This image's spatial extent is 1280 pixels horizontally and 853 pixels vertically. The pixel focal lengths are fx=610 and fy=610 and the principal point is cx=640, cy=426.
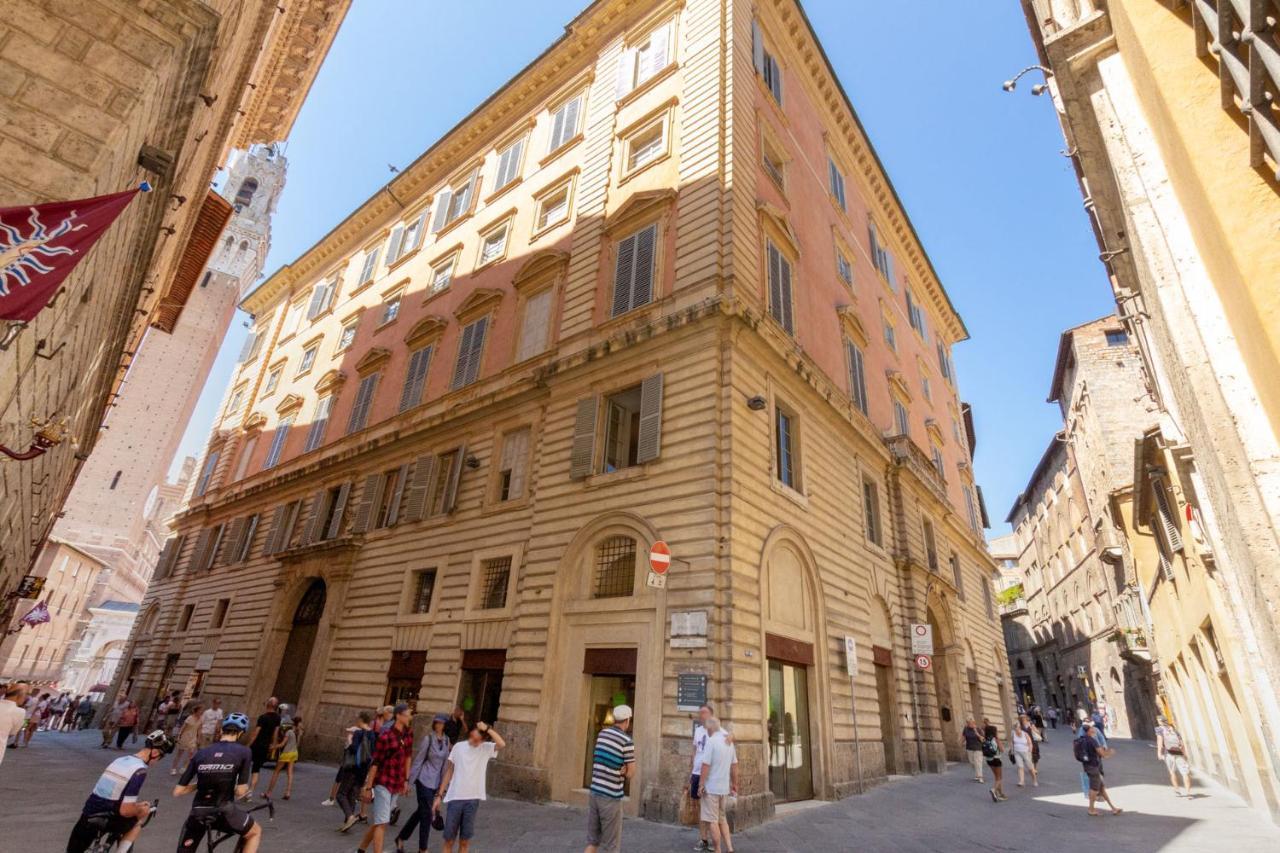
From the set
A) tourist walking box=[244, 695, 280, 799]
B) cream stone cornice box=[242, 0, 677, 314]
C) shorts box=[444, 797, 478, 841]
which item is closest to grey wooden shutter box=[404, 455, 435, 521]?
tourist walking box=[244, 695, 280, 799]

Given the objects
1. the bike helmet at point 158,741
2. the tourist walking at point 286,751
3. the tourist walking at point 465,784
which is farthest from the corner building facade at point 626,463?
the bike helmet at point 158,741

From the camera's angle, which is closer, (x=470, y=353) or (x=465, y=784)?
(x=465, y=784)

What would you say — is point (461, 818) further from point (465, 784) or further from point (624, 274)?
point (624, 274)

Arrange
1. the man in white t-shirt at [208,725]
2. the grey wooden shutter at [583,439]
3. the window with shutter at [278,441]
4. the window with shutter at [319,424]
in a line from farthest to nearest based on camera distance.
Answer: the window with shutter at [278,441]
the window with shutter at [319,424]
the man in white t-shirt at [208,725]
the grey wooden shutter at [583,439]

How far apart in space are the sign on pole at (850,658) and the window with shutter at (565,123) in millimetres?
17441

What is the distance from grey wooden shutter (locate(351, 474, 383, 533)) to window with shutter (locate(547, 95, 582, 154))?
12.8 m

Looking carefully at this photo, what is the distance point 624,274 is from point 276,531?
17.8 metres

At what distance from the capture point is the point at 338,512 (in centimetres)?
2120

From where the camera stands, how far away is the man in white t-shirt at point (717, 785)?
26.5ft

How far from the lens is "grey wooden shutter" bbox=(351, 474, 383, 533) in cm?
1977

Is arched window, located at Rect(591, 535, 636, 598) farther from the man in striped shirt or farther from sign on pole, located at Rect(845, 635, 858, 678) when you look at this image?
sign on pole, located at Rect(845, 635, 858, 678)

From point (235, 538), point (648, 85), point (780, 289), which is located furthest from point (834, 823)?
point (235, 538)

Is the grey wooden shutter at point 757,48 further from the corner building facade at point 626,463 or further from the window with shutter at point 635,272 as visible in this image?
the window with shutter at point 635,272

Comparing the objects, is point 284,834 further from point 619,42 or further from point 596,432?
point 619,42
